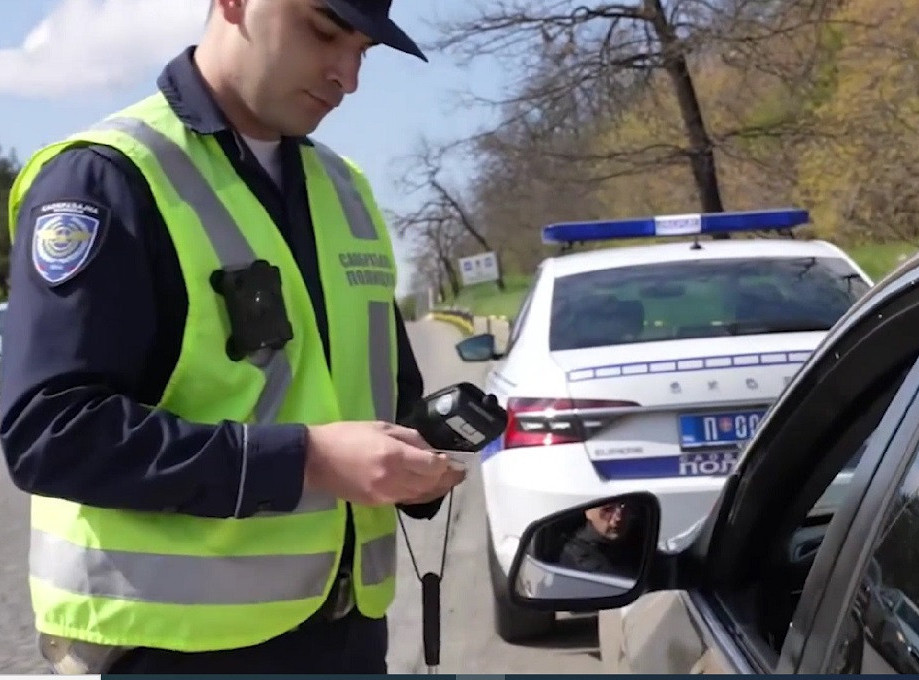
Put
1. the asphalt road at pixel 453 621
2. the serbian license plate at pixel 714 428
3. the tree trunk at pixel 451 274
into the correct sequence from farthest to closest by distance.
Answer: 1. the tree trunk at pixel 451 274
2. the asphalt road at pixel 453 621
3. the serbian license plate at pixel 714 428

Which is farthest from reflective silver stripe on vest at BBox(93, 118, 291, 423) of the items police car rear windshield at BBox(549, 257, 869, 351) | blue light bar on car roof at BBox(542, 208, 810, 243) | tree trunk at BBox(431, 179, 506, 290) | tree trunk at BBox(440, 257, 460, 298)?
tree trunk at BBox(440, 257, 460, 298)

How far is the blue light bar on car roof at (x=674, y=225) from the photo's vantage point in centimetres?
633

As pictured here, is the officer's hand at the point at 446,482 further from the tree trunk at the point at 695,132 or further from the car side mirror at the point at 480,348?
the tree trunk at the point at 695,132

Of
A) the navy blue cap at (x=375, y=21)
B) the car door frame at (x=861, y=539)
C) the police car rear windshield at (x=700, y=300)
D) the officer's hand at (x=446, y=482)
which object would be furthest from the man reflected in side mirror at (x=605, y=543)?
the police car rear windshield at (x=700, y=300)

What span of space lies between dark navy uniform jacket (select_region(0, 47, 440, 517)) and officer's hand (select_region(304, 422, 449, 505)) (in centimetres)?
3

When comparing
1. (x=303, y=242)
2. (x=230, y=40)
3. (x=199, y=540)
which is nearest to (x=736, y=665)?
(x=199, y=540)

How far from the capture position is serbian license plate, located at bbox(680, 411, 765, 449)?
4.50m

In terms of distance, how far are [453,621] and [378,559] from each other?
3782 mm

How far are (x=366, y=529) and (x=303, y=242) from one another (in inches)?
18.1

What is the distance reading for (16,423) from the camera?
65.4 inches

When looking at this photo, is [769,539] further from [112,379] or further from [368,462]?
[112,379]

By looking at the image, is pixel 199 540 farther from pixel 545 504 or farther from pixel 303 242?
pixel 545 504

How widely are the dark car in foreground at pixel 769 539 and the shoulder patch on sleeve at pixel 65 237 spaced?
2.68 feet

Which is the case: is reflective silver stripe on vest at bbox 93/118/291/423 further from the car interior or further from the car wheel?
the car wheel
